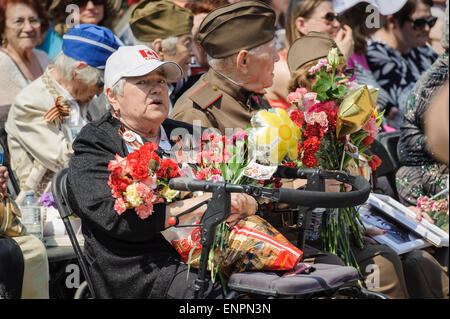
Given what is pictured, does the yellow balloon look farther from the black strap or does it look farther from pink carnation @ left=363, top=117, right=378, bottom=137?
the black strap

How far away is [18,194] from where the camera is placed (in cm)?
505

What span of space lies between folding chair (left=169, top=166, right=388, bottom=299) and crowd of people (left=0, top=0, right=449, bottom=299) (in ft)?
0.79

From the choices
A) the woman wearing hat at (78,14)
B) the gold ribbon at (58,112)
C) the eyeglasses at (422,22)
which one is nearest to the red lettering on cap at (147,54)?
the gold ribbon at (58,112)

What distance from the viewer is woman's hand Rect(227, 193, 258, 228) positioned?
11.0 ft

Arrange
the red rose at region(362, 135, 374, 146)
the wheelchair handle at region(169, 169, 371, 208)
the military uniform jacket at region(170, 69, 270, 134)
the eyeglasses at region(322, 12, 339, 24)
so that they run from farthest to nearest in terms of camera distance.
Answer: the eyeglasses at region(322, 12, 339, 24) → the military uniform jacket at region(170, 69, 270, 134) → the red rose at region(362, 135, 374, 146) → the wheelchair handle at region(169, 169, 371, 208)

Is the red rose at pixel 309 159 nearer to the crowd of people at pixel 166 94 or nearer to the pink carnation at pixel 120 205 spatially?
the crowd of people at pixel 166 94

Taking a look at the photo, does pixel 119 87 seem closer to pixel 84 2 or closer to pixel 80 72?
pixel 80 72

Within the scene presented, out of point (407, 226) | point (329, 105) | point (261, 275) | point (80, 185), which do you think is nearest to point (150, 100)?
point (80, 185)

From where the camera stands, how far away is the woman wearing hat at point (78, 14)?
6.57m

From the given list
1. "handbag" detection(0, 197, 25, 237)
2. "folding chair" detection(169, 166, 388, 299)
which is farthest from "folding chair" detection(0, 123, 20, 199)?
"folding chair" detection(169, 166, 388, 299)

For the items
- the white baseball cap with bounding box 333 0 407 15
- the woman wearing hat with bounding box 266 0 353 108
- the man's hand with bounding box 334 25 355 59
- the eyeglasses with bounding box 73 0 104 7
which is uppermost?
the eyeglasses with bounding box 73 0 104 7

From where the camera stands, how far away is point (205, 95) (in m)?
4.62

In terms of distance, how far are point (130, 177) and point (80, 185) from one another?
0.42m
